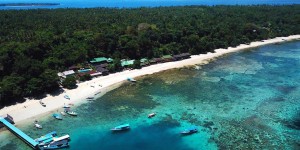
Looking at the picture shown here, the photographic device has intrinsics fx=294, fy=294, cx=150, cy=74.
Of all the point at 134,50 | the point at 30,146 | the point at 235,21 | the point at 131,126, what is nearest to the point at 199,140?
the point at 131,126

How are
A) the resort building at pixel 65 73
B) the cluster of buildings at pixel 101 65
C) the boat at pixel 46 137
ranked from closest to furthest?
1. the boat at pixel 46 137
2. the resort building at pixel 65 73
3. the cluster of buildings at pixel 101 65

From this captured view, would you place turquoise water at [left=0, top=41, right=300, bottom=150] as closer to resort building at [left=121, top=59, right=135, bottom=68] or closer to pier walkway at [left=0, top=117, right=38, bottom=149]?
pier walkway at [left=0, top=117, right=38, bottom=149]

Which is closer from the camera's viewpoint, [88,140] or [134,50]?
[88,140]

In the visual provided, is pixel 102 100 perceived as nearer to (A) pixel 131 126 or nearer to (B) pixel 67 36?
(A) pixel 131 126

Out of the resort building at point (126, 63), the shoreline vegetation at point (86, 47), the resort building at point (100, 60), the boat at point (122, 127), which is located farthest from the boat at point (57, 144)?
the resort building at point (100, 60)

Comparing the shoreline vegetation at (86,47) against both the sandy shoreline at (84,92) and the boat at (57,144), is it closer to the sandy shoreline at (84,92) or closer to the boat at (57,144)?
the sandy shoreline at (84,92)

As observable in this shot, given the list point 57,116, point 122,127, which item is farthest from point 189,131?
point 57,116

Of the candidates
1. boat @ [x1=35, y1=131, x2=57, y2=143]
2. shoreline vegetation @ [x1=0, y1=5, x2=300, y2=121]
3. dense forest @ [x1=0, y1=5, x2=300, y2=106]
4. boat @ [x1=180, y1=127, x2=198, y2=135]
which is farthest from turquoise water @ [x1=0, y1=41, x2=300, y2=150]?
dense forest @ [x1=0, y1=5, x2=300, y2=106]
